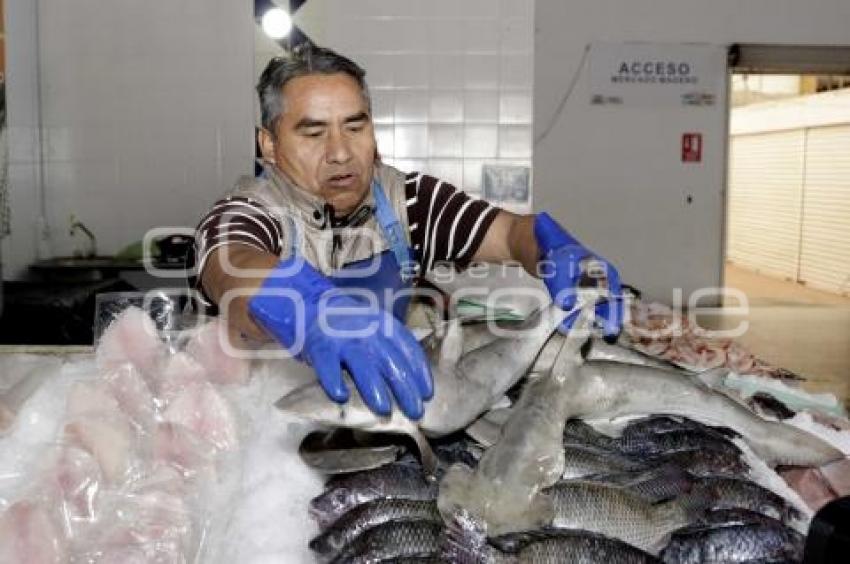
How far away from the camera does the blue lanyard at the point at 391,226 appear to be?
9.11 feet

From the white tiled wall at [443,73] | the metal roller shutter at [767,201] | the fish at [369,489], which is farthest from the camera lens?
the metal roller shutter at [767,201]

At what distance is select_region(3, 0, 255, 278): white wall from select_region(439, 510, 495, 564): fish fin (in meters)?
5.30

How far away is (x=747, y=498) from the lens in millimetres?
1736

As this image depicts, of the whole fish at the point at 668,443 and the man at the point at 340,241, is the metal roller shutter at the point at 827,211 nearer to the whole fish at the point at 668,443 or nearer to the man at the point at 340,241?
the man at the point at 340,241

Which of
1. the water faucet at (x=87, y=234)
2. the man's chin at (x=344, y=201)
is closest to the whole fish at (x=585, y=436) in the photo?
the man's chin at (x=344, y=201)

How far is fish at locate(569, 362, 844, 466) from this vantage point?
1980 mm

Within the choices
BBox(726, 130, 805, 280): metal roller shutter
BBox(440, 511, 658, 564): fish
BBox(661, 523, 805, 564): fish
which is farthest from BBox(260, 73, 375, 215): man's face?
BBox(726, 130, 805, 280): metal roller shutter

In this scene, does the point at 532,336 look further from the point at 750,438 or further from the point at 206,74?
the point at 206,74

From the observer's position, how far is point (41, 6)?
246 inches

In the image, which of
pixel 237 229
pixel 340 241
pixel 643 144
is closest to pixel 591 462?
pixel 237 229

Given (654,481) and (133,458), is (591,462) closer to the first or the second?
(654,481)

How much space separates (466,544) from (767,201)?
1467 cm

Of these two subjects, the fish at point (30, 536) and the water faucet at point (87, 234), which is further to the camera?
the water faucet at point (87, 234)

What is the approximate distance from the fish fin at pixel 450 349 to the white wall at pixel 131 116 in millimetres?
4930
